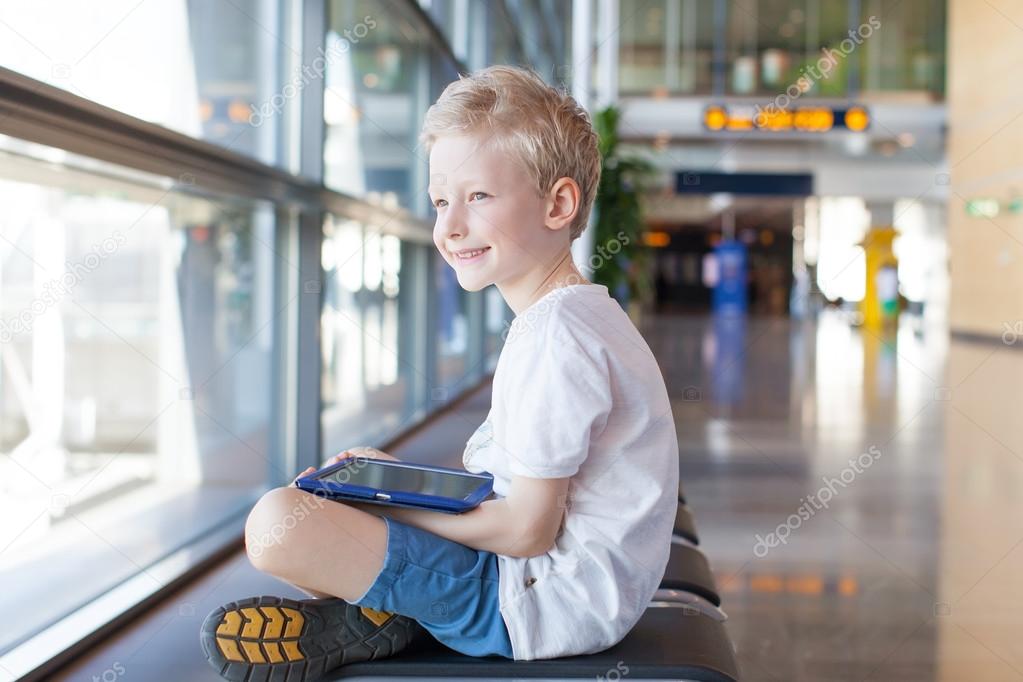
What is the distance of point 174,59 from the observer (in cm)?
363

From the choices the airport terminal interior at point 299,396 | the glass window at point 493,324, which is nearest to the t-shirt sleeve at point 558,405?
the airport terminal interior at point 299,396

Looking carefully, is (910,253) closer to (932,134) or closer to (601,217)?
(932,134)

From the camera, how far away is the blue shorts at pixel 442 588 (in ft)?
5.38

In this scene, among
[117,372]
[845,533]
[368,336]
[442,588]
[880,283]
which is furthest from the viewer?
[880,283]

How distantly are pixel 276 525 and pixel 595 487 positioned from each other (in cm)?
48

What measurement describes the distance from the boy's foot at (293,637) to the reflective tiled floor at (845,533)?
2.99 feet

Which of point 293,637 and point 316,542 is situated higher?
point 316,542

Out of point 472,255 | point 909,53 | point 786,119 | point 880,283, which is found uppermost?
point 909,53

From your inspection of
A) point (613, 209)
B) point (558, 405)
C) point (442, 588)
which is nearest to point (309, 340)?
point (442, 588)

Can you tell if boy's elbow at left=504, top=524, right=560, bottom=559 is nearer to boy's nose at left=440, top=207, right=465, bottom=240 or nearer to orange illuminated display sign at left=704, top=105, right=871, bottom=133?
Answer: boy's nose at left=440, top=207, right=465, bottom=240

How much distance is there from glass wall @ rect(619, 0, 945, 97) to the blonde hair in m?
18.7

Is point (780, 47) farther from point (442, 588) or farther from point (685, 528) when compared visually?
point (442, 588)

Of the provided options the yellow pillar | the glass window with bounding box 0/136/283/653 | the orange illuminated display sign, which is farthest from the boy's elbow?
the yellow pillar

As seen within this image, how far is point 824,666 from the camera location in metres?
2.82
